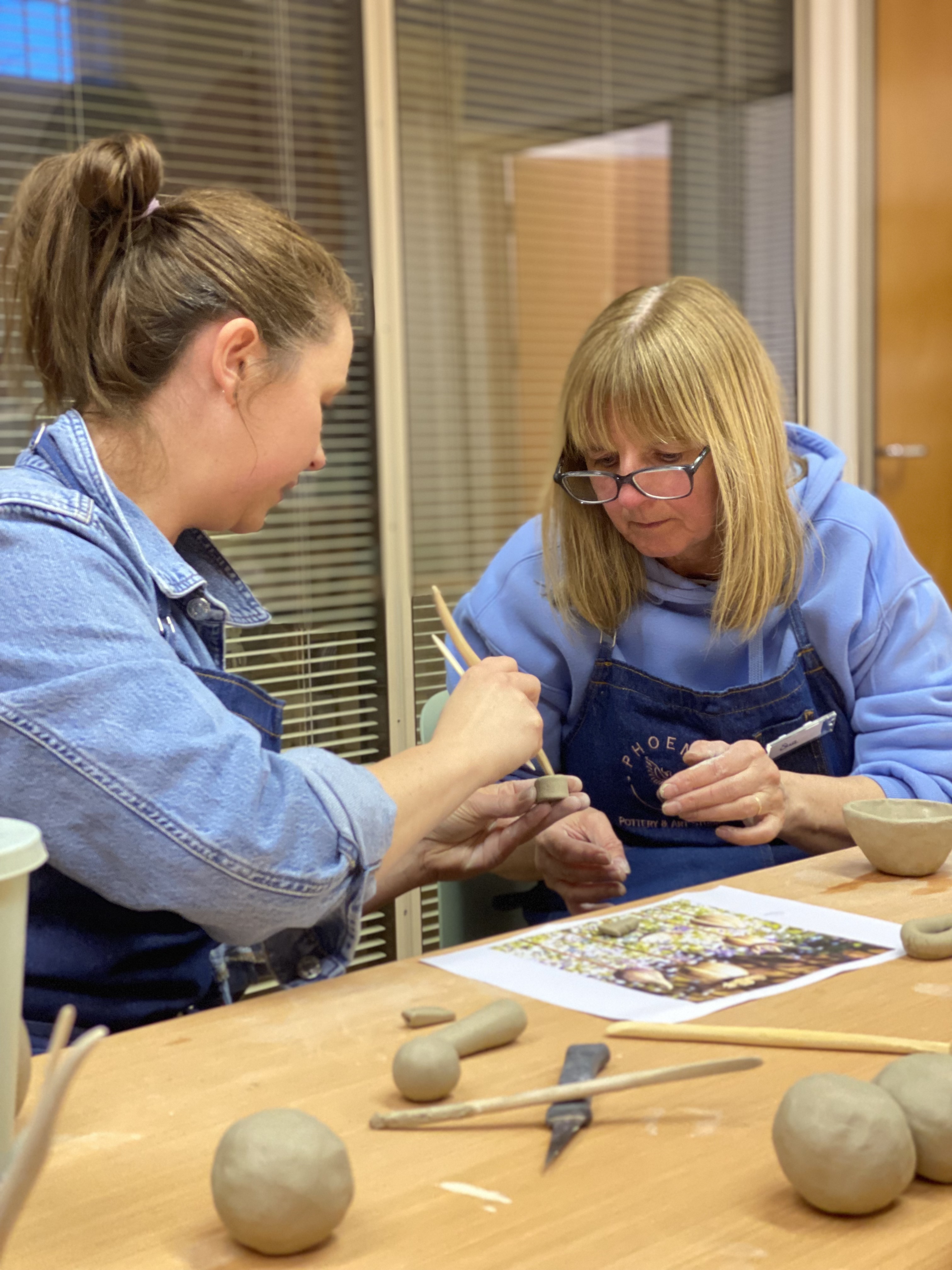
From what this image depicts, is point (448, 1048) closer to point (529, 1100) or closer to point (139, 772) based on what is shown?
point (529, 1100)

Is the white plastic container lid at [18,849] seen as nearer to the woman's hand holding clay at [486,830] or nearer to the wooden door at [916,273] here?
→ the woman's hand holding clay at [486,830]

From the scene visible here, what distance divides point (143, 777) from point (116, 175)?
0.58 metres

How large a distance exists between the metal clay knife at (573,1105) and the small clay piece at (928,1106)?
170mm

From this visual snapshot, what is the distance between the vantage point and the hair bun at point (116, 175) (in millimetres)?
1219

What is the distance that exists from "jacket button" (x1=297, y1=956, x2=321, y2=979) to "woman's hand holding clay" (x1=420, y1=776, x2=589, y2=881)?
0.89 ft

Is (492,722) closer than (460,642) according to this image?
Yes

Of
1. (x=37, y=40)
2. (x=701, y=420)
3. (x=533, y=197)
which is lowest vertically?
(x=701, y=420)

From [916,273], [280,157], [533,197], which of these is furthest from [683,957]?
[916,273]

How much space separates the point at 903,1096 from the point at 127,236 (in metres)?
0.95

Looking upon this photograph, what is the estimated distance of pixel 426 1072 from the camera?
2.73ft

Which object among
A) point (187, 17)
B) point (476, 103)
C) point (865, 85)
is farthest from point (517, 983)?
point (865, 85)

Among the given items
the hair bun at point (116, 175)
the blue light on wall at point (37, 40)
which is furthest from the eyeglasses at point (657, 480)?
the blue light on wall at point (37, 40)

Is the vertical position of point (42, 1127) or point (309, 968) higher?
point (42, 1127)

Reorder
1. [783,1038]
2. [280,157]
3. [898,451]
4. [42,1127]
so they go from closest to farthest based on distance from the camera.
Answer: [42,1127]
[783,1038]
[280,157]
[898,451]
